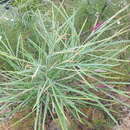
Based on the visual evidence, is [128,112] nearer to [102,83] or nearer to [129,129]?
[129,129]

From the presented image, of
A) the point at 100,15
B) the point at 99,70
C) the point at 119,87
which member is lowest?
the point at 119,87

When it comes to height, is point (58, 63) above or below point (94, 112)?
above

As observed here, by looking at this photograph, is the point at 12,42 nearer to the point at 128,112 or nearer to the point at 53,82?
the point at 53,82

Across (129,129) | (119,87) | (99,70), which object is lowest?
(129,129)

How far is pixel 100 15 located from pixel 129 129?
598mm

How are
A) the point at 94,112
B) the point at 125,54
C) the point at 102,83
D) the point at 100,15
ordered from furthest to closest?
1. the point at 100,15
2. the point at 125,54
3. the point at 94,112
4. the point at 102,83

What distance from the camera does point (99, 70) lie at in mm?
1114

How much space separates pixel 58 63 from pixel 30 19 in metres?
0.51

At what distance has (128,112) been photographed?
1.23 m

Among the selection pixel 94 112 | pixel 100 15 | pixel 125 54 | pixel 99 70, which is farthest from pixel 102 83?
pixel 100 15

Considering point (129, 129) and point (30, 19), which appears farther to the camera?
point (30, 19)

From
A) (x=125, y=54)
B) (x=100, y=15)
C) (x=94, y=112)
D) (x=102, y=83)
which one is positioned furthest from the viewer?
(x=100, y=15)

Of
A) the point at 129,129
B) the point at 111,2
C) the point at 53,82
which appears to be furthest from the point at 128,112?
the point at 111,2

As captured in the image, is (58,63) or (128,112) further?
(128,112)
